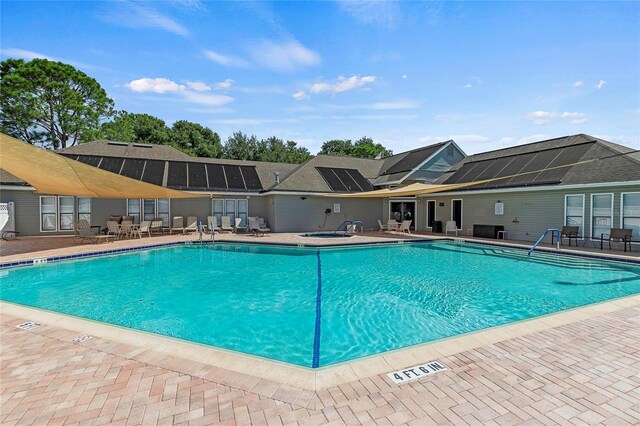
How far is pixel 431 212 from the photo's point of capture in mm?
19125

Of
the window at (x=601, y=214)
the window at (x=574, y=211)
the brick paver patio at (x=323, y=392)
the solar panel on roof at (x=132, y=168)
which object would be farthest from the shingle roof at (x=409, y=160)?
the brick paver patio at (x=323, y=392)

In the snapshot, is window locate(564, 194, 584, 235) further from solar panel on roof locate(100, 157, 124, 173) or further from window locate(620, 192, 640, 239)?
solar panel on roof locate(100, 157, 124, 173)

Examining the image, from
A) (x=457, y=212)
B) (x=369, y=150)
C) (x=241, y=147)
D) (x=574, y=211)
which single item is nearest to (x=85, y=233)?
(x=457, y=212)

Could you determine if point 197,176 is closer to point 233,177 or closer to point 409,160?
point 233,177

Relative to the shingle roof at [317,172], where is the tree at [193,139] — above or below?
above

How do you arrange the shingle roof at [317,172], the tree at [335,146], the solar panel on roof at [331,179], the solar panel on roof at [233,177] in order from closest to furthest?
the shingle roof at [317,172], the solar panel on roof at [233,177], the solar panel on roof at [331,179], the tree at [335,146]

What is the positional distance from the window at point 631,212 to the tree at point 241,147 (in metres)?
36.1

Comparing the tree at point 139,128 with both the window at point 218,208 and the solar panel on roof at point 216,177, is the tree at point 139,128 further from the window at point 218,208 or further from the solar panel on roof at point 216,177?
the window at point 218,208

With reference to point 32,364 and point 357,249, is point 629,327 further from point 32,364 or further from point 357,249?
point 357,249

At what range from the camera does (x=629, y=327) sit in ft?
13.5

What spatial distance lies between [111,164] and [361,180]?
14.8 metres

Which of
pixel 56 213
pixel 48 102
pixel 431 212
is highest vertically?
pixel 48 102

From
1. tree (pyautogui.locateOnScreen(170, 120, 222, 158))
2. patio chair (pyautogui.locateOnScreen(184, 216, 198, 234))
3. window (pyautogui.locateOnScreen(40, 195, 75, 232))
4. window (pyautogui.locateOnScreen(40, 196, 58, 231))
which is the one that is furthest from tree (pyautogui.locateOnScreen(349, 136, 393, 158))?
window (pyautogui.locateOnScreen(40, 196, 58, 231))

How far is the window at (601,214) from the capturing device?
11.6 m
